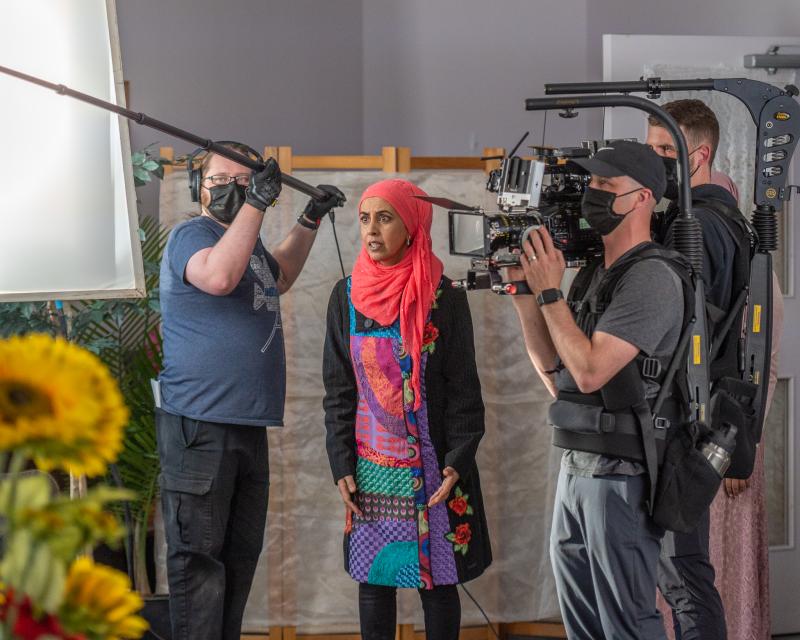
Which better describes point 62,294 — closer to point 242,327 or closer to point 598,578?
point 242,327

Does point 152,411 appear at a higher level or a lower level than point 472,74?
lower

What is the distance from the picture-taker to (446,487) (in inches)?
93.7

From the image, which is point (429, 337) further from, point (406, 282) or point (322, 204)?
point (322, 204)

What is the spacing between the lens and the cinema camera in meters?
1.90

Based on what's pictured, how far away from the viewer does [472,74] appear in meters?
3.93

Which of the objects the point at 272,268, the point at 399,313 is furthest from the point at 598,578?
the point at 272,268

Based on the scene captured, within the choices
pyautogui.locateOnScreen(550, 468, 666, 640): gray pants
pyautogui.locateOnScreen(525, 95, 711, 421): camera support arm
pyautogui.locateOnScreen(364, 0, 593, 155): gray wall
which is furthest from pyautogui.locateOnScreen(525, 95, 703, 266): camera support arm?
pyautogui.locateOnScreen(364, 0, 593, 155): gray wall

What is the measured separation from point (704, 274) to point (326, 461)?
1.28 m

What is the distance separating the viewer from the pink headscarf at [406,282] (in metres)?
2.38

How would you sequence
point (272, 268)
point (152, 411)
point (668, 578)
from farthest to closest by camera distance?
point (152, 411) → point (272, 268) → point (668, 578)

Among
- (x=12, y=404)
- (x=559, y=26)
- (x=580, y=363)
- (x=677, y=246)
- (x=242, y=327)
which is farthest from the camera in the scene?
(x=559, y=26)

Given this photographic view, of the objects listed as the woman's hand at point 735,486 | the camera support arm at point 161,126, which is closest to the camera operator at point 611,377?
the camera support arm at point 161,126

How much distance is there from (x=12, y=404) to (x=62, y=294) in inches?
60.7

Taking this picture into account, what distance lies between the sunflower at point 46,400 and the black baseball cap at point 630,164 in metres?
1.41
